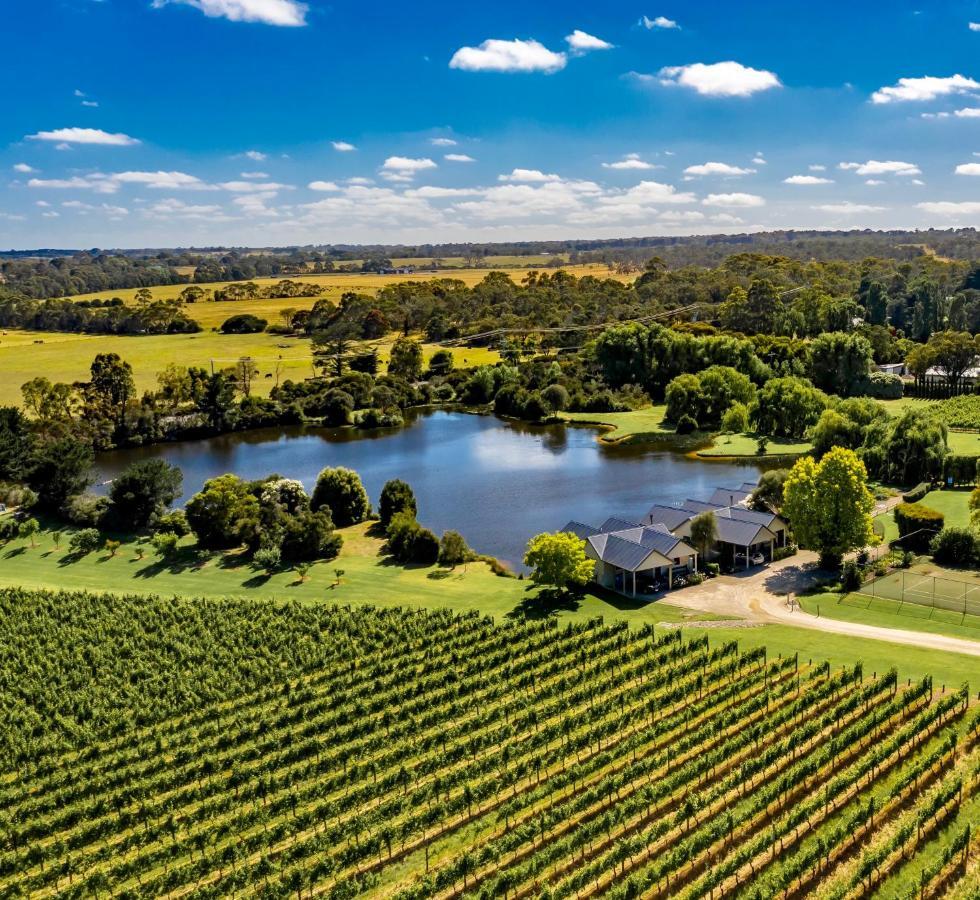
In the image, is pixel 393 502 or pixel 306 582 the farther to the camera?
pixel 393 502

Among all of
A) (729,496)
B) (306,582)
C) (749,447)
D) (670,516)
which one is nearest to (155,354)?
(749,447)

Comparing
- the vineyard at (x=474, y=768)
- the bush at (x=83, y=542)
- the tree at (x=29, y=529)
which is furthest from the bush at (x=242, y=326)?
the vineyard at (x=474, y=768)

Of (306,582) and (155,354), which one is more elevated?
(155,354)

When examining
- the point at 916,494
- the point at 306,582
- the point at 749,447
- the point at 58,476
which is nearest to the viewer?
the point at 306,582

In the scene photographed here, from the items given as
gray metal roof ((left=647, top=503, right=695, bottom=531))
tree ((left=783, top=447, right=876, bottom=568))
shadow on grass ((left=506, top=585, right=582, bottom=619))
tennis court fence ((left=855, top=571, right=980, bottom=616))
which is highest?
tree ((left=783, top=447, right=876, bottom=568))

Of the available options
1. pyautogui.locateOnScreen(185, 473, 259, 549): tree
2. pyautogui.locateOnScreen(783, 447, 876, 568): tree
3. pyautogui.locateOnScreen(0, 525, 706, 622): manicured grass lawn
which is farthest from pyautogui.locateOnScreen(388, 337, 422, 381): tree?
pyautogui.locateOnScreen(783, 447, 876, 568): tree

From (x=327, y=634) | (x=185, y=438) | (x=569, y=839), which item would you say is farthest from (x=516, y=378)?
(x=569, y=839)

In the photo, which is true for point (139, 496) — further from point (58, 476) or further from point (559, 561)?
point (559, 561)

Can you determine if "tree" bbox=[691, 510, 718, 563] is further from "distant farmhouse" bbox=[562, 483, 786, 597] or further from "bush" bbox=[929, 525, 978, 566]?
"bush" bbox=[929, 525, 978, 566]
